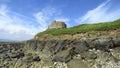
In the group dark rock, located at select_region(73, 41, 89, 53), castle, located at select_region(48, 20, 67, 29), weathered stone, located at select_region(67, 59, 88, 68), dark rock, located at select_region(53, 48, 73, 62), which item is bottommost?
weathered stone, located at select_region(67, 59, 88, 68)

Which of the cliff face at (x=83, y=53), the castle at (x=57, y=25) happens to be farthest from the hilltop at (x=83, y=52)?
the castle at (x=57, y=25)

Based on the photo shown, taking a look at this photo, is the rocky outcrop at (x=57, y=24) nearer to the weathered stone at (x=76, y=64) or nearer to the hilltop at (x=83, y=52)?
the hilltop at (x=83, y=52)

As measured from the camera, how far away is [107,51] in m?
32.2

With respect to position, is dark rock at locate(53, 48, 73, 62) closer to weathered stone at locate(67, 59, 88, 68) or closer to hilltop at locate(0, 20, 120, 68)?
hilltop at locate(0, 20, 120, 68)

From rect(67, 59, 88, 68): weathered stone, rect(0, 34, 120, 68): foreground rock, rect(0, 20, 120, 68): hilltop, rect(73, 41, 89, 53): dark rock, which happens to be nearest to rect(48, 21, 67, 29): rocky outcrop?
rect(0, 20, 120, 68): hilltop

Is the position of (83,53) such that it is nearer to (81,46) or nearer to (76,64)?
(81,46)

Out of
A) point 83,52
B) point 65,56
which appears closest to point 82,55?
point 83,52

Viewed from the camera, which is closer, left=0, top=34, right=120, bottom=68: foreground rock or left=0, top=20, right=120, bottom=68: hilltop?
left=0, top=34, right=120, bottom=68: foreground rock

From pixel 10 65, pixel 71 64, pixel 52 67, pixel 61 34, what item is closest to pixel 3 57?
pixel 10 65

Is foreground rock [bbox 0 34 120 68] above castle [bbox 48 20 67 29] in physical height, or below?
below

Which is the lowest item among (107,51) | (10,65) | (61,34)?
(10,65)

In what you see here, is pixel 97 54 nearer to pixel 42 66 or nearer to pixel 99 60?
pixel 99 60

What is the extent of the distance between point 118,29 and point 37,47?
72.3 feet

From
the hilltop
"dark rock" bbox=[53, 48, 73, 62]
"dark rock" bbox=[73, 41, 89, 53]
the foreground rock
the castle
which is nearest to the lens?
the foreground rock
